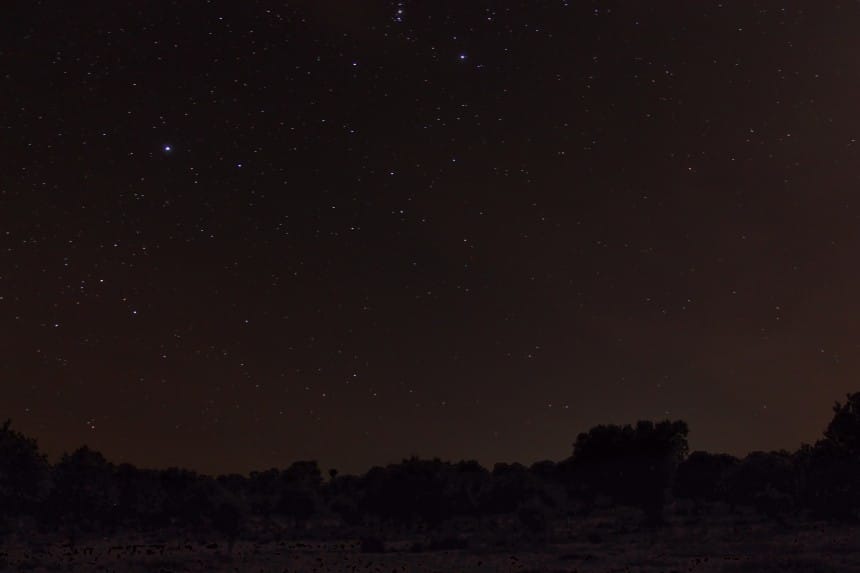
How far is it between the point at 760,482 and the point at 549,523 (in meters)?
30.4

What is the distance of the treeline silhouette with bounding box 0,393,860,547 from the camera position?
238ft

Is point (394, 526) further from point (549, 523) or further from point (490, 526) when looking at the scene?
point (549, 523)

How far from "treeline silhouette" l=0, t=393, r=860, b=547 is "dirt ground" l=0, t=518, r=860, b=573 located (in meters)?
9.09

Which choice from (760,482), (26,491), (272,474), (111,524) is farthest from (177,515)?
(760,482)

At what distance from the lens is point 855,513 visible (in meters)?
72.1

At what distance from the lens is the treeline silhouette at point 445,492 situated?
72562mm

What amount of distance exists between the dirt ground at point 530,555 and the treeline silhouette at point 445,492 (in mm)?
Result: 9093

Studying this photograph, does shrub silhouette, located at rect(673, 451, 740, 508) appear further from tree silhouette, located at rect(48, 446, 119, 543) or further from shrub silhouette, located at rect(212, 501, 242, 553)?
tree silhouette, located at rect(48, 446, 119, 543)

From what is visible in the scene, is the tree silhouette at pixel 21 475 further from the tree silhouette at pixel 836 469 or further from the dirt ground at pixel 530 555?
the tree silhouette at pixel 836 469

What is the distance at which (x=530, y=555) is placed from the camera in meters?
46.7

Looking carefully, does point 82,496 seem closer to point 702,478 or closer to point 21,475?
point 21,475

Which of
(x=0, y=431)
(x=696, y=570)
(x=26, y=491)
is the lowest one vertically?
(x=696, y=570)

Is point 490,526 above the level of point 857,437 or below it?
below

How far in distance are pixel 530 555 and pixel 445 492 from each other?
113 ft
